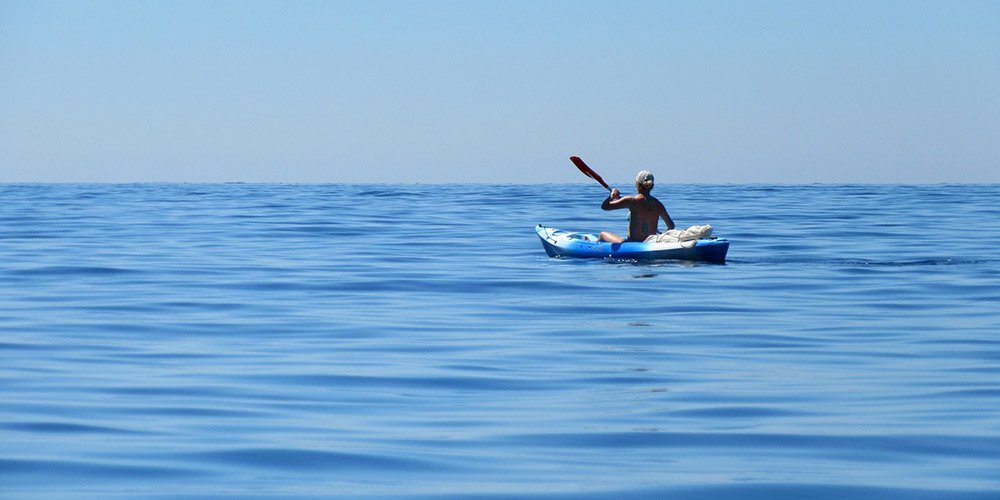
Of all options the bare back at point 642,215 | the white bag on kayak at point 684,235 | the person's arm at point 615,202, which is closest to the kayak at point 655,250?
the white bag on kayak at point 684,235

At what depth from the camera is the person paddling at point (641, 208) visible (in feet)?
60.6

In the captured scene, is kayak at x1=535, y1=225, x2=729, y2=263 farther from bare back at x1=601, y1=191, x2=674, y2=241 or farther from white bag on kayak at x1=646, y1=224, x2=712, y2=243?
bare back at x1=601, y1=191, x2=674, y2=241

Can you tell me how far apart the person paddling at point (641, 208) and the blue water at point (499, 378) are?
0.94 meters

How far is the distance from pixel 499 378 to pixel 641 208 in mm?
10064

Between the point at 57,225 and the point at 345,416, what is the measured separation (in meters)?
24.5

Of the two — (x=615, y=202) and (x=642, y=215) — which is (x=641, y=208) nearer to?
(x=642, y=215)

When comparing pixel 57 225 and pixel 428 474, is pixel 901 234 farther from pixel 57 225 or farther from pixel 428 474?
pixel 428 474

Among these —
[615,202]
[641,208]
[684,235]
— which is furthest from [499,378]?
[641,208]

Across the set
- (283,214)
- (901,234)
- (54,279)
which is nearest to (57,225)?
(283,214)

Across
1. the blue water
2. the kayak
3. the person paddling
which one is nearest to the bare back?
the person paddling

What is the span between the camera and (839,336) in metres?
11.2

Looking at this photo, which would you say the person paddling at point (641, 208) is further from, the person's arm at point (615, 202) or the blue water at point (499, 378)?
the blue water at point (499, 378)

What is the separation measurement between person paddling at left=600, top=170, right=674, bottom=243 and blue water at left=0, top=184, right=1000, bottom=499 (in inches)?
36.9

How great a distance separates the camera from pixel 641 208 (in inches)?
738
